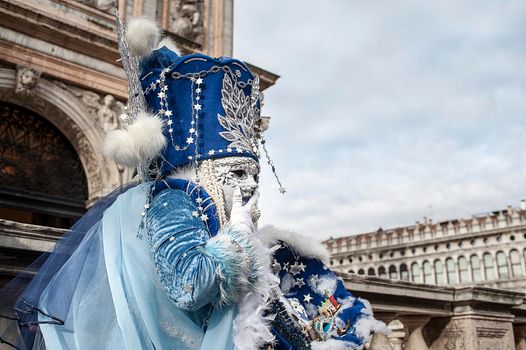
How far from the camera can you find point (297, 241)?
277 centimetres

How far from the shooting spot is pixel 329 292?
8.77ft

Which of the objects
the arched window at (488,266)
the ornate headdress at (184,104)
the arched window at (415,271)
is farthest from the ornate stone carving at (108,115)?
the arched window at (415,271)

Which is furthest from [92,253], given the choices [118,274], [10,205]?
[10,205]

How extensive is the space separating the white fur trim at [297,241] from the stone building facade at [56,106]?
532 centimetres

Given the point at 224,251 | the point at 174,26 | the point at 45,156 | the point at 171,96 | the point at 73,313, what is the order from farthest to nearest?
the point at 174,26 < the point at 45,156 < the point at 171,96 < the point at 73,313 < the point at 224,251

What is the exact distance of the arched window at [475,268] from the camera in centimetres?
4691

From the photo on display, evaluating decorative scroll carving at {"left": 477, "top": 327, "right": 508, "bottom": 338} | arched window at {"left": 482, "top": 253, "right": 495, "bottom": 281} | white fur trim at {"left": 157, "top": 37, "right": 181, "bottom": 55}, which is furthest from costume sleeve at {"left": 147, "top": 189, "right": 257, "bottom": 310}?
arched window at {"left": 482, "top": 253, "right": 495, "bottom": 281}

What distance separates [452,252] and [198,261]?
49.4 meters

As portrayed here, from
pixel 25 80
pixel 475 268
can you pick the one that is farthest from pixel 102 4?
pixel 475 268

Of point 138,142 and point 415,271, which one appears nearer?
point 138,142

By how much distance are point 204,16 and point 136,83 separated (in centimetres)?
740

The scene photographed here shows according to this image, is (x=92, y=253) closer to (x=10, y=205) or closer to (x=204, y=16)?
(x=10, y=205)

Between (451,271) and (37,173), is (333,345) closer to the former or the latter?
(37,173)

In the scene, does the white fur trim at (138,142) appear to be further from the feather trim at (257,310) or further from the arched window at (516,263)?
the arched window at (516,263)
